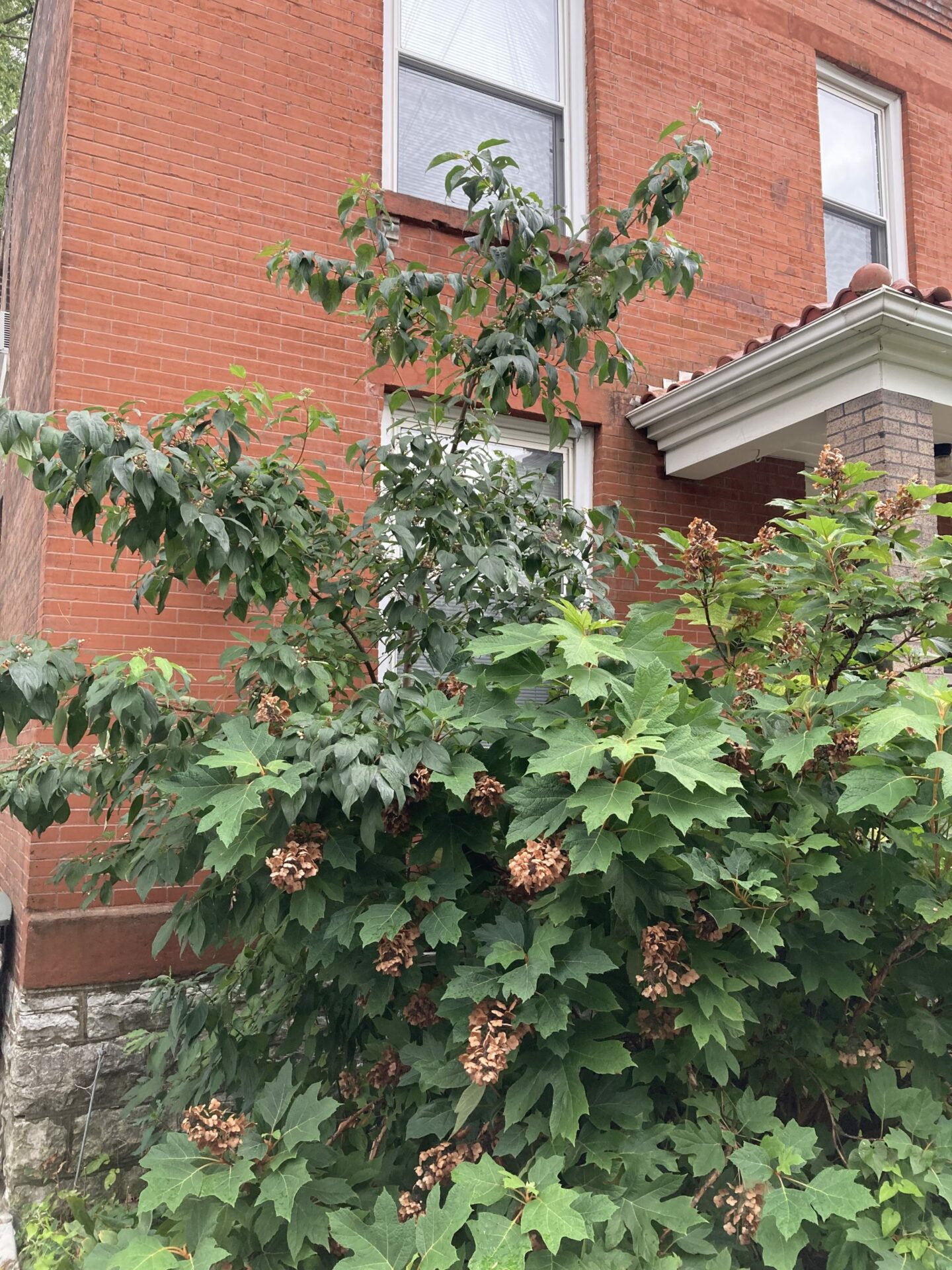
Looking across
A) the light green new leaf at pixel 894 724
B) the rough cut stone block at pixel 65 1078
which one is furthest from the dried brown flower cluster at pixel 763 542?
the rough cut stone block at pixel 65 1078

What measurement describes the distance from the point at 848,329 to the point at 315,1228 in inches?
166

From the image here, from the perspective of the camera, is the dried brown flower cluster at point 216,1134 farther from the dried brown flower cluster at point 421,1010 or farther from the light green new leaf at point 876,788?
the light green new leaf at point 876,788

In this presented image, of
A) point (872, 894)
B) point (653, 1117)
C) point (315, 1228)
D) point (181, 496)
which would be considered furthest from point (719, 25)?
point (315, 1228)

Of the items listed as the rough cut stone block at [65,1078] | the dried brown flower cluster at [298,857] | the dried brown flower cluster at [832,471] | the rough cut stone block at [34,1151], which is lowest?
the rough cut stone block at [34,1151]

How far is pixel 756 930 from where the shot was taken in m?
1.97

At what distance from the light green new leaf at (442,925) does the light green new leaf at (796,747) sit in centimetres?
78

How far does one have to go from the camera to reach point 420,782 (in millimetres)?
2205

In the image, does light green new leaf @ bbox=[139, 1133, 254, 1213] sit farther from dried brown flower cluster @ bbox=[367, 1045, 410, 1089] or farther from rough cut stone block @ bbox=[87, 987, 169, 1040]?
rough cut stone block @ bbox=[87, 987, 169, 1040]

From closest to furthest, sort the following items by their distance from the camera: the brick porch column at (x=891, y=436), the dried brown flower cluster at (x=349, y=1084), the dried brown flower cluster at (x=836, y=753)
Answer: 1. the dried brown flower cluster at (x=836, y=753)
2. the dried brown flower cluster at (x=349, y=1084)
3. the brick porch column at (x=891, y=436)

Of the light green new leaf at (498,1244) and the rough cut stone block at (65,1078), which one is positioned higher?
the light green new leaf at (498,1244)

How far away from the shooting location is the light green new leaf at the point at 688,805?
1.80 metres

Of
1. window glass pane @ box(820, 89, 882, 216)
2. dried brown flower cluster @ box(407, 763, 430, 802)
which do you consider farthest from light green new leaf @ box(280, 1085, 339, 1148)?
window glass pane @ box(820, 89, 882, 216)

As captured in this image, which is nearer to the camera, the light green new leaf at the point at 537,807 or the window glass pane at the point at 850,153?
the light green new leaf at the point at 537,807

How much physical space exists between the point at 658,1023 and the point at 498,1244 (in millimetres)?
583
